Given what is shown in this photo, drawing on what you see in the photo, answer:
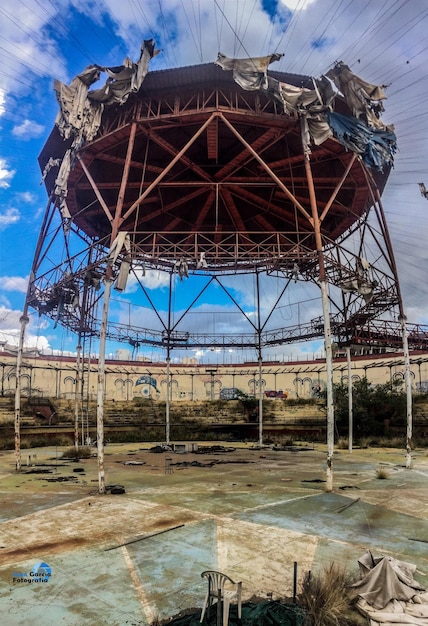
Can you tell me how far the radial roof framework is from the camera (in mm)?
15938

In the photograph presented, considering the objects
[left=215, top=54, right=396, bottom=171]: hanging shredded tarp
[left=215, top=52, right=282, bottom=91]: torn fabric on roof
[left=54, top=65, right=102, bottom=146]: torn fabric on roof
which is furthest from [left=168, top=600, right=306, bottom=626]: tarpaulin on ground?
[left=54, top=65, right=102, bottom=146]: torn fabric on roof

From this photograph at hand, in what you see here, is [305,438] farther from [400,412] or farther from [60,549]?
[60,549]

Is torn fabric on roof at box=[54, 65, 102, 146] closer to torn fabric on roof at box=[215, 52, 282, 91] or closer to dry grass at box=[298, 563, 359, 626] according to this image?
torn fabric on roof at box=[215, 52, 282, 91]

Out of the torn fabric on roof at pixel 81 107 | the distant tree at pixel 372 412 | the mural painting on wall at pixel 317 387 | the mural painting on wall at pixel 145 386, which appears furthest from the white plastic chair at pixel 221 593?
the mural painting on wall at pixel 145 386

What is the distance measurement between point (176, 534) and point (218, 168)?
17.6 m

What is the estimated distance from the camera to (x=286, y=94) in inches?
603

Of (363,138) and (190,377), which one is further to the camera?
(190,377)

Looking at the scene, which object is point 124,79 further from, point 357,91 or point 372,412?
point 372,412

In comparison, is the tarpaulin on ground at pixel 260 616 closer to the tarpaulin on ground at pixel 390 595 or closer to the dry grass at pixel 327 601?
the dry grass at pixel 327 601

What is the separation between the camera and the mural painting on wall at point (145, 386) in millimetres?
62406

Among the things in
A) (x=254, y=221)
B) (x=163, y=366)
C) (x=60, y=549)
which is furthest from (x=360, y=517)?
(x=163, y=366)

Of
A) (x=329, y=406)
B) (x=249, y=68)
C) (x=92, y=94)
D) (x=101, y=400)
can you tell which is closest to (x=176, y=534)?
(x=101, y=400)

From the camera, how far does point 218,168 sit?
21406 mm

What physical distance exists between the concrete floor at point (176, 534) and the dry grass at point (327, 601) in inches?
23.3
